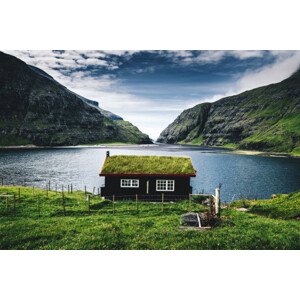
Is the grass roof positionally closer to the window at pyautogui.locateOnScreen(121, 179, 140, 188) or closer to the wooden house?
the wooden house

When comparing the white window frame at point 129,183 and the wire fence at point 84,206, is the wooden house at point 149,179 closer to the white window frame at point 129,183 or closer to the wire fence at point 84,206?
the white window frame at point 129,183

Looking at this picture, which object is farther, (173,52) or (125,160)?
(125,160)

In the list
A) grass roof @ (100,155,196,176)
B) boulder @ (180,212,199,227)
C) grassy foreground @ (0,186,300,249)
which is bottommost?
grassy foreground @ (0,186,300,249)

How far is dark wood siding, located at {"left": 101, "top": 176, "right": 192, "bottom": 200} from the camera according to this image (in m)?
30.9

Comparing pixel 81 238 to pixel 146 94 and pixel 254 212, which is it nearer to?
pixel 146 94

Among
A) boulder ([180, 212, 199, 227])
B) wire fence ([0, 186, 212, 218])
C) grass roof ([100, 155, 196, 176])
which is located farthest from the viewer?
grass roof ([100, 155, 196, 176])

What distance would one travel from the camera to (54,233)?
1981 cm

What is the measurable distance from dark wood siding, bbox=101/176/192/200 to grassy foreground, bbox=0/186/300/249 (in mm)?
4432

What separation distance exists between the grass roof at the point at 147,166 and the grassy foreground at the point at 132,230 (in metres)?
5.36

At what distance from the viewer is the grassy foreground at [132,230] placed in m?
18.5

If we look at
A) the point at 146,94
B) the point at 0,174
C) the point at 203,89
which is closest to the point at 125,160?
the point at 146,94

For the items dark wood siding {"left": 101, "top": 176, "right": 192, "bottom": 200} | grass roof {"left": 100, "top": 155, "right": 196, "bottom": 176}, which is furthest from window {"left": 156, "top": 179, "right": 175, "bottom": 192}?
grass roof {"left": 100, "top": 155, "right": 196, "bottom": 176}

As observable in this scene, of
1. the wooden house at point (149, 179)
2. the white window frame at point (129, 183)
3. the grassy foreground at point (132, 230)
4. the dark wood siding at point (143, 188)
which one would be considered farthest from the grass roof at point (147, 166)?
the grassy foreground at point (132, 230)

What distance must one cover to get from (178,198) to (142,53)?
606 inches
